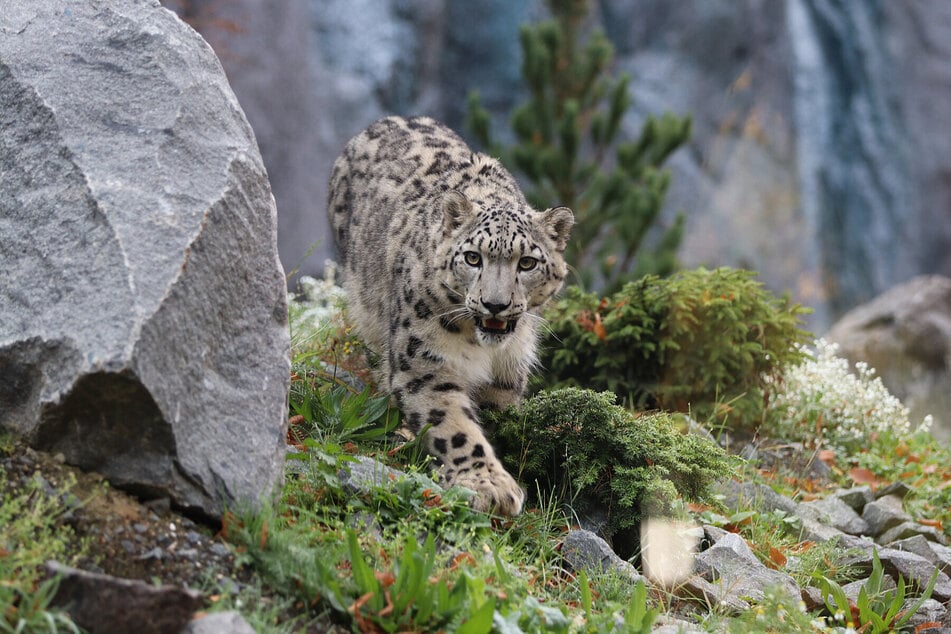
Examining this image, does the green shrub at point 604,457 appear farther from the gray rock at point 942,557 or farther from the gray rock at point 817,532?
the gray rock at point 942,557

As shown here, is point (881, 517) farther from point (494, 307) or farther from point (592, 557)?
point (494, 307)

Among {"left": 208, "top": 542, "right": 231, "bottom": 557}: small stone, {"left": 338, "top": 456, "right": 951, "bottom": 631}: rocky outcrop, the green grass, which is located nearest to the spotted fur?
the green grass

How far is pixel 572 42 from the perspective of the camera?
604 inches

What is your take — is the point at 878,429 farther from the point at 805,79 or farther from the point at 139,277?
the point at 805,79

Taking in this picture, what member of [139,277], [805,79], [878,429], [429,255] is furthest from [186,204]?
[805,79]

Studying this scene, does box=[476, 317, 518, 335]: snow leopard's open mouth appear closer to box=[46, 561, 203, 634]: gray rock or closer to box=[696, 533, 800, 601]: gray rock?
box=[696, 533, 800, 601]: gray rock

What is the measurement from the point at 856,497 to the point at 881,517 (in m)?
0.39

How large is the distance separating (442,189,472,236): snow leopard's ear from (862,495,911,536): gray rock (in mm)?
3663

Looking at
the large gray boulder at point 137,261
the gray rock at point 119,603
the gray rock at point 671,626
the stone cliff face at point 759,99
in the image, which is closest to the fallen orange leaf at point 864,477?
the gray rock at point 671,626

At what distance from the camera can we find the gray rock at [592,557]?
517 cm

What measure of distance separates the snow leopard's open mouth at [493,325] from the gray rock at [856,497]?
3.18 metres

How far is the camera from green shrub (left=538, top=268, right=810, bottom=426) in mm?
8094

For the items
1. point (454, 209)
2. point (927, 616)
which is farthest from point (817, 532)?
point (454, 209)

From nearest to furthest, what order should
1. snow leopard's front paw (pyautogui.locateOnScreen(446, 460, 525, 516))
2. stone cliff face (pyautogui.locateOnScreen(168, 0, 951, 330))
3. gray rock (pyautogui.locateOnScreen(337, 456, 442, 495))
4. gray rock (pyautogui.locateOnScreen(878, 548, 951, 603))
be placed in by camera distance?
gray rock (pyautogui.locateOnScreen(337, 456, 442, 495)), snow leopard's front paw (pyautogui.locateOnScreen(446, 460, 525, 516)), gray rock (pyautogui.locateOnScreen(878, 548, 951, 603)), stone cliff face (pyautogui.locateOnScreen(168, 0, 951, 330))
